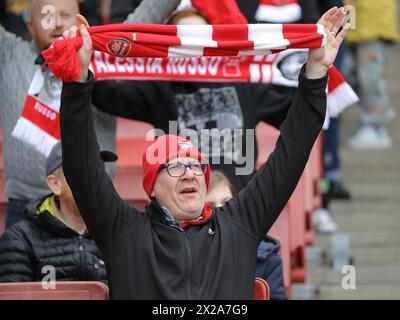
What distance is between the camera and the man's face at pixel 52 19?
6367mm

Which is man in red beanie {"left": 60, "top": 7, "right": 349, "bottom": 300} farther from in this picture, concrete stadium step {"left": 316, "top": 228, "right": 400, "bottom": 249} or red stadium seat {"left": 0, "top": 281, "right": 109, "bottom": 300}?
concrete stadium step {"left": 316, "top": 228, "right": 400, "bottom": 249}

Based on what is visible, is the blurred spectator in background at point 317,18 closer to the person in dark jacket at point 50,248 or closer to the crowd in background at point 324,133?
the crowd in background at point 324,133

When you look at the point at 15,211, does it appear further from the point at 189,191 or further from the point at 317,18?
the point at 317,18

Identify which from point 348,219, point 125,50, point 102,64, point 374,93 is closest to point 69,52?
point 125,50

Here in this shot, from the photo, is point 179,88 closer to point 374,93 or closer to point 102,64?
point 102,64

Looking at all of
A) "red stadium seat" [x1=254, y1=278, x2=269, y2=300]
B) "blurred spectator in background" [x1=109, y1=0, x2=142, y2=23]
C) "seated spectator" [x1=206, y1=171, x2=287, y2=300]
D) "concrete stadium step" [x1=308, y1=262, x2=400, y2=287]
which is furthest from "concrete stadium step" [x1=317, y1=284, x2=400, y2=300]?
"red stadium seat" [x1=254, y1=278, x2=269, y2=300]

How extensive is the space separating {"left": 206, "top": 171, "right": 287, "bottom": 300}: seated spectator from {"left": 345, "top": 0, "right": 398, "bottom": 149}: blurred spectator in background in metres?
4.49

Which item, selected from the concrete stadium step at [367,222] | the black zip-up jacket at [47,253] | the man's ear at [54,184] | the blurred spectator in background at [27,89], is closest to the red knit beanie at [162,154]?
the black zip-up jacket at [47,253]

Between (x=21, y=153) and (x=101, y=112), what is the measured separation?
1.49ft

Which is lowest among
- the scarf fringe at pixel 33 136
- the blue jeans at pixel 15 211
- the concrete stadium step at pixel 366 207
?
the blue jeans at pixel 15 211

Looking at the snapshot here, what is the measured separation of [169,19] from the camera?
6.55 m

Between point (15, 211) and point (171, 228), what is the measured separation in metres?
1.83

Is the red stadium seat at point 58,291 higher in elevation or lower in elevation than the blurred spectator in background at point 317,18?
lower

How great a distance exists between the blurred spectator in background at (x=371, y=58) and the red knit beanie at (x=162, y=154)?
17.9ft
